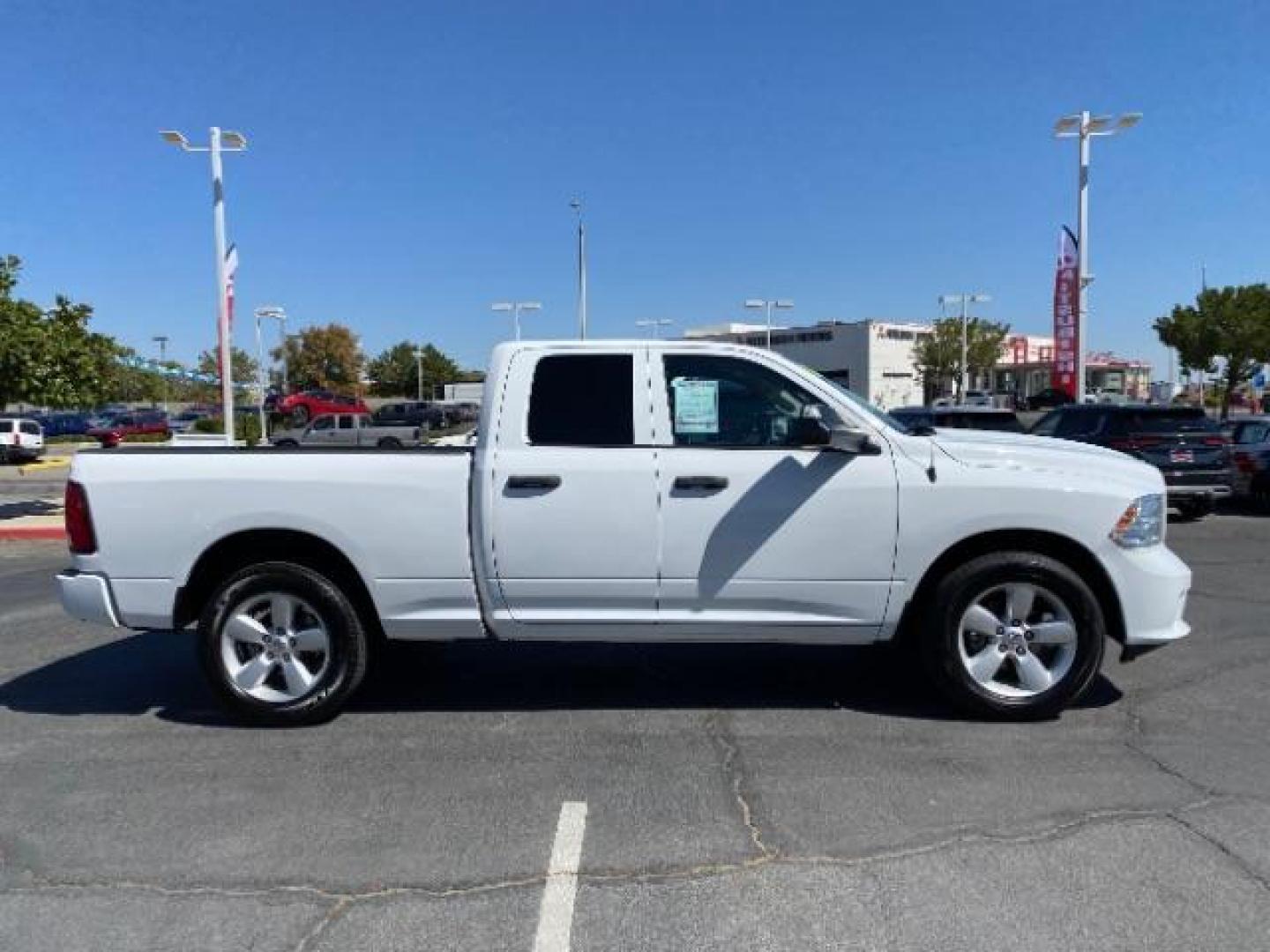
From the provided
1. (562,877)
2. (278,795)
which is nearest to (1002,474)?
(562,877)

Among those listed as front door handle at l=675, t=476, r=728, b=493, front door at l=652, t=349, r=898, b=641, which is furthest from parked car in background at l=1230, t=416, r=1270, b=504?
front door handle at l=675, t=476, r=728, b=493

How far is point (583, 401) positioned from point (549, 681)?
1.84 meters

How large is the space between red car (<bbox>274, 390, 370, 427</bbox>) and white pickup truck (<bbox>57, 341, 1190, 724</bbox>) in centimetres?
4360

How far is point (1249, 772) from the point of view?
167 inches

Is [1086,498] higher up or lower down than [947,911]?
higher up

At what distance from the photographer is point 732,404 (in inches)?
191

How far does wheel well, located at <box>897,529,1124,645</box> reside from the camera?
4773 millimetres

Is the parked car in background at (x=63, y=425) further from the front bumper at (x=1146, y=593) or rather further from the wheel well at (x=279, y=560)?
the front bumper at (x=1146, y=593)

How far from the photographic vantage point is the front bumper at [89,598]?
489 centimetres

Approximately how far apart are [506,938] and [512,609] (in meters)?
1.99

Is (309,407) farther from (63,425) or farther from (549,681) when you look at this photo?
(549,681)

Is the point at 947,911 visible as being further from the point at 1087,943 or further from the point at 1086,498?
the point at 1086,498

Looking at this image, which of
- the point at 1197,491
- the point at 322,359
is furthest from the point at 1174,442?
the point at 322,359

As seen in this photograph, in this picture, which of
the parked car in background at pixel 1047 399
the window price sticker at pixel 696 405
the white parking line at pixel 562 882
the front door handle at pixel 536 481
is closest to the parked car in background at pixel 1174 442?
the window price sticker at pixel 696 405
